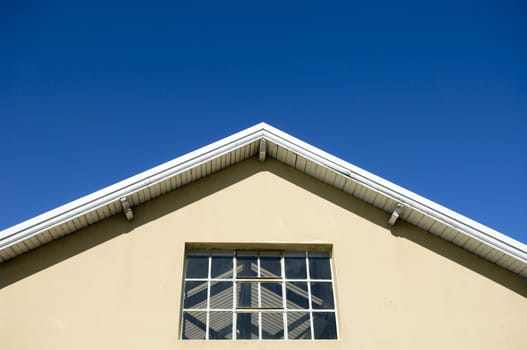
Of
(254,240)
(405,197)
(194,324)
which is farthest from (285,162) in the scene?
(194,324)

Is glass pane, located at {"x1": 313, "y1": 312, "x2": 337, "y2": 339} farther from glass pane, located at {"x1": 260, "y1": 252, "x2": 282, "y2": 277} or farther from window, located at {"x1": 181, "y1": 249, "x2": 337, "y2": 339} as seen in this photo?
glass pane, located at {"x1": 260, "y1": 252, "x2": 282, "y2": 277}

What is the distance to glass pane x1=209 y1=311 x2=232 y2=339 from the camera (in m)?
9.51

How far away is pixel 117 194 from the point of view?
10102mm

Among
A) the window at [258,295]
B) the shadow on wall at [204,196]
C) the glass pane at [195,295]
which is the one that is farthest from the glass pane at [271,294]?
the shadow on wall at [204,196]

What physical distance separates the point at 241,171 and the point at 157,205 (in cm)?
199

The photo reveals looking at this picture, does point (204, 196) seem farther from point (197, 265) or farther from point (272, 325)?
point (272, 325)

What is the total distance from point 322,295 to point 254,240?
1724 millimetres

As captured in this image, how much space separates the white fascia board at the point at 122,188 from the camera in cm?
949

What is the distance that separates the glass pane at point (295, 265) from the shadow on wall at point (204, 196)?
1406 mm

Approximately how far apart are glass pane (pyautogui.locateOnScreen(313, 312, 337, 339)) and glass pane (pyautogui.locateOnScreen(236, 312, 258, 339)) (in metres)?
1.13

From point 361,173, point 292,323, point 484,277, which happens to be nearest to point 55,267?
point 292,323

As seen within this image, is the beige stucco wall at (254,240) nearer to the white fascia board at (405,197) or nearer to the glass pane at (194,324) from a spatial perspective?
the glass pane at (194,324)

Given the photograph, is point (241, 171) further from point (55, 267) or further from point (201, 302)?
point (55, 267)

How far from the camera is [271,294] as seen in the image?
10062 millimetres
